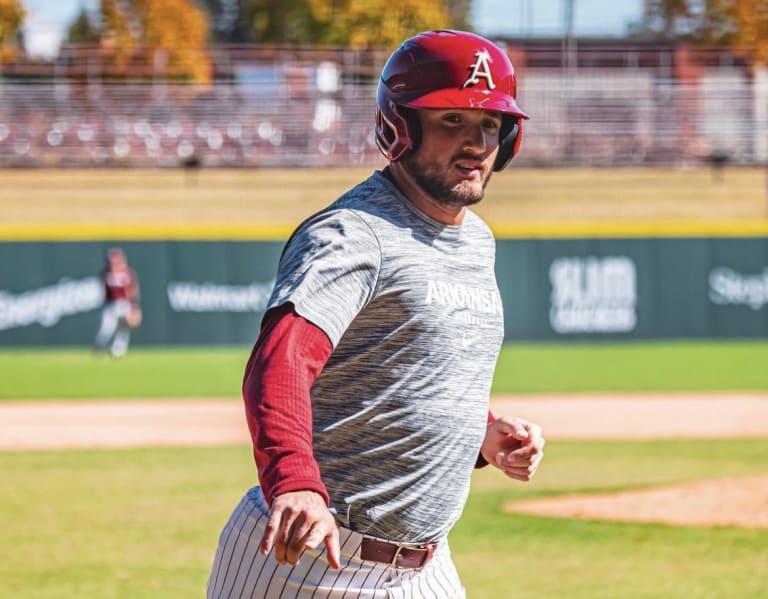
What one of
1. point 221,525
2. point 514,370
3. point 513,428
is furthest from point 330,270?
point 514,370

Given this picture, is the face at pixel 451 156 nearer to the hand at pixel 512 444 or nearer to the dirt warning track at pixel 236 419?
the hand at pixel 512 444

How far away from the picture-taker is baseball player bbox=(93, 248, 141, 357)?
20.3m

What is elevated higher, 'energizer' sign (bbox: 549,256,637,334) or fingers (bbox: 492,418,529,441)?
fingers (bbox: 492,418,529,441)

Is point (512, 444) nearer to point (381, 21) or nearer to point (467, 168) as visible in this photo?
point (467, 168)

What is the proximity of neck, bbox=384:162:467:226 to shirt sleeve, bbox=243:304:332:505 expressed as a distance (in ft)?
1.65

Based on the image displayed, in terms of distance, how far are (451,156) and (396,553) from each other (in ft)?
2.78

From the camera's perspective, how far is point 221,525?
311 inches

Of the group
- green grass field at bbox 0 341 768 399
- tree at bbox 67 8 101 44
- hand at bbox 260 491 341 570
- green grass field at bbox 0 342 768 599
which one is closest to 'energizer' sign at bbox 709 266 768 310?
green grass field at bbox 0 341 768 399

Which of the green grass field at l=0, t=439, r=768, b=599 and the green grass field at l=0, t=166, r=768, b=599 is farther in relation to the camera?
the green grass field at l=0, t=166, r=768, b=599

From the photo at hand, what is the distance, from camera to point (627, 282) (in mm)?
22781

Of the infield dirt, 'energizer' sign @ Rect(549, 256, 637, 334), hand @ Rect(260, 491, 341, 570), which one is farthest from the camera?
'energizer' sign @ Rect(549, 256, 637, 334)

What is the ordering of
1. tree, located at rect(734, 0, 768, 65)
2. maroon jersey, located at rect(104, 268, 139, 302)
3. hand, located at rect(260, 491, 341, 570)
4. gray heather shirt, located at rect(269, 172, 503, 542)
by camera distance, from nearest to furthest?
hand, located at rect(260, 491, 341, 570) → gray heather shirt, located at rect(269, 172, 503, 542) → maroon jersey, located at rect(104, 268, 139, 302) → tree, located at rect(734, 0, 768, 65)

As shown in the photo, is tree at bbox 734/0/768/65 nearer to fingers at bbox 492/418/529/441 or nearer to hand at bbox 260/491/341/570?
fingers at bbox 492/418/529/441

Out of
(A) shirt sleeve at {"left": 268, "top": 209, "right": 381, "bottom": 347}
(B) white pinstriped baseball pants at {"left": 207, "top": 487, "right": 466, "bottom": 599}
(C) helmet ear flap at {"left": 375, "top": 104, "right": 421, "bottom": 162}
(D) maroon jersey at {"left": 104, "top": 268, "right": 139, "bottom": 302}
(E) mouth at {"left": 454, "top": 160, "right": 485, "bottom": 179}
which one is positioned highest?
(C) helmet ear flap at {"left": 375, "top": 104, "right": 421, "bottom": 162}
